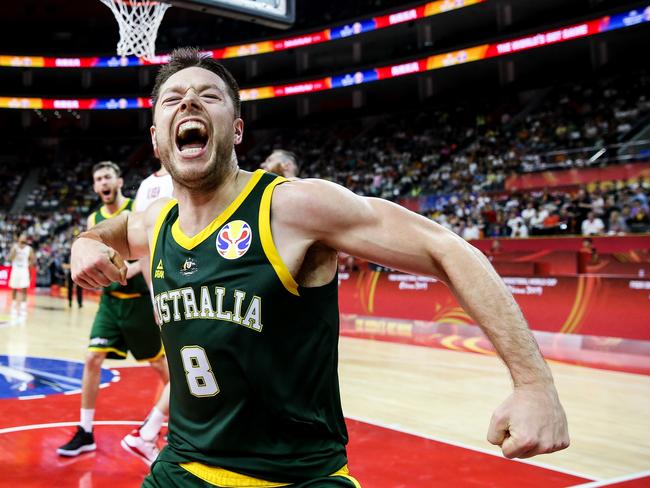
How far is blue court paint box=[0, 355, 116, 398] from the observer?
6.43 m

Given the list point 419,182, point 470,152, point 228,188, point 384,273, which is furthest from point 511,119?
point 228,188

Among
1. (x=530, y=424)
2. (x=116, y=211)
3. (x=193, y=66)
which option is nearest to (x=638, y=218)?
(x=116, y=211)

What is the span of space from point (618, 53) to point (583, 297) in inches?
640

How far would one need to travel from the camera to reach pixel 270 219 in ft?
6.31

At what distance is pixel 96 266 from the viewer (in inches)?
78.0

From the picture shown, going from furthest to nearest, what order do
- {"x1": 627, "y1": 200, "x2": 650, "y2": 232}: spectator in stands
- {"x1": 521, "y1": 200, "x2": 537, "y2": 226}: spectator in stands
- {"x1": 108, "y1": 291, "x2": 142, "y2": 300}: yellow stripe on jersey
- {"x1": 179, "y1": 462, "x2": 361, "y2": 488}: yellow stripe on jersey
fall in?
{"x1": 521, "y1": 200, "x2": 537, "y2": 226}: spectator in stands
{"x1": 627, "y1": 200, "x2": 650, "y2": 232}: spectator in stands
{"x1": 108, "y1": 291, "x2": 142, "y2": 300}: yellow stripe on jersey
{"x1": 179, "y1": 462, "x2": 361, "y2": 488}: yellow stripe on jersey

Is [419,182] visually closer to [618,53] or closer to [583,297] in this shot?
[618,53]

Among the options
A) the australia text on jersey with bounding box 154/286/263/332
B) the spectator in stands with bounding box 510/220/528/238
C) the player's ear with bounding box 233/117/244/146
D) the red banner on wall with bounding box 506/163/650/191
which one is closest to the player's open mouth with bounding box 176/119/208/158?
the player's ear with bounding box 233/117/244/146

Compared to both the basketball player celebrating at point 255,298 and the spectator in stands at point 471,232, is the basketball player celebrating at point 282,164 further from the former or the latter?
the spectator in stands at point 471,232

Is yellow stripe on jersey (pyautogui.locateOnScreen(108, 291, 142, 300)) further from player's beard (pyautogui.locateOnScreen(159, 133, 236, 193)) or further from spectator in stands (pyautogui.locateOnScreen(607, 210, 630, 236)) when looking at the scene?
spectator in stands (pyautogui.locateOnScreen(607, 210, 630, 236))

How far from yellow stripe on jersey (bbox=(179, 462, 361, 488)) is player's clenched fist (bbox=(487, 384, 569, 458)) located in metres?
0.62

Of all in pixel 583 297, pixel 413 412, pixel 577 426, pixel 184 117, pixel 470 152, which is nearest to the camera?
pixel 184 117

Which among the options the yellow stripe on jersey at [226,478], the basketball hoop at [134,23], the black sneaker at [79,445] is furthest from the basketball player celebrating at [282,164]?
the basketball hoop at [134,23]

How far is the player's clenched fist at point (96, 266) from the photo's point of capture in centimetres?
198
